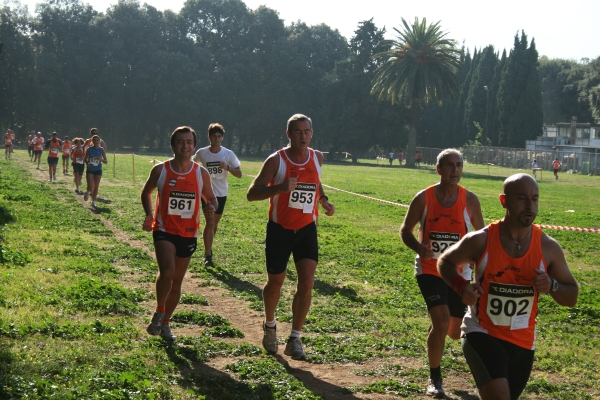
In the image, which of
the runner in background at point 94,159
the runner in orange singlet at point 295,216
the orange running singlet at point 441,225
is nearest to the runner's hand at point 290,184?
the runner in orange singlet at point 295,216

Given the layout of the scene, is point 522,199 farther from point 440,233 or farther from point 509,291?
point 440,233

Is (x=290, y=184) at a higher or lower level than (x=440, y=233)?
higher

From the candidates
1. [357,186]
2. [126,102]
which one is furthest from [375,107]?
[357,186]

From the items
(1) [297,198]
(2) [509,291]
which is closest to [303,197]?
(1) [297,198]

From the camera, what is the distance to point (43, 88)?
81562mm

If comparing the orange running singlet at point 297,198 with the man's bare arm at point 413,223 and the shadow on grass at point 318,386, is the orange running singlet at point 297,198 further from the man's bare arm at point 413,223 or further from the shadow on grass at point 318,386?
the shadow on grass at point 318,386

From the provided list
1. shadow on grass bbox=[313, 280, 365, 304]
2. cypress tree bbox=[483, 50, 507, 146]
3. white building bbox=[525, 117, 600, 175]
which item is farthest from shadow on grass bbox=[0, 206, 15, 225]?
cypress tree bbox=[483, 50, 507, 146]

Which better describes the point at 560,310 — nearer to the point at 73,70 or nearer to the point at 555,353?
the point at 555,353

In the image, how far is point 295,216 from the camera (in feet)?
23.1

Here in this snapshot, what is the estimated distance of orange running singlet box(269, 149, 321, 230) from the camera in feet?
23.0

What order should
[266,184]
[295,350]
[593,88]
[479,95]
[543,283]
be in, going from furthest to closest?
[593,88], [479,95], [266,184], [295,350], [543,283]

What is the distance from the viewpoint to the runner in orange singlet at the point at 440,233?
6070 mm

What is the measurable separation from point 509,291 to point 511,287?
0.09 feet

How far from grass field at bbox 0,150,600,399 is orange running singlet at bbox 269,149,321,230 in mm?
1323
